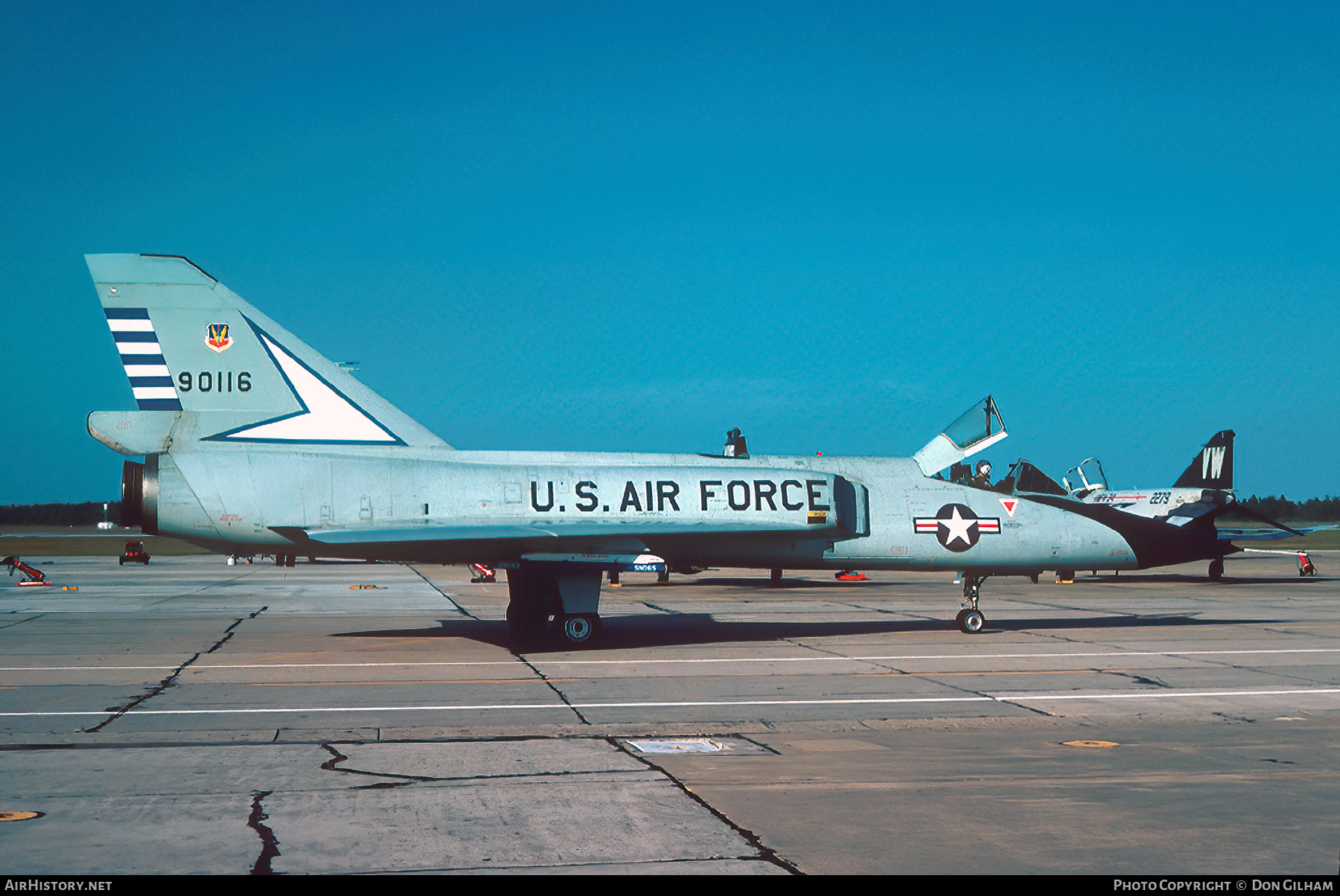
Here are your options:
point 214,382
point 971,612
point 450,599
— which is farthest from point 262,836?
point 450,599

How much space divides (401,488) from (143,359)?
4.11 metres

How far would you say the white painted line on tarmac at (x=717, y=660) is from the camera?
1395 cm

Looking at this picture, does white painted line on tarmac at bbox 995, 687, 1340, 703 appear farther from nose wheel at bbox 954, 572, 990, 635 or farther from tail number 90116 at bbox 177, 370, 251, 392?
tail number 90116 at bbox 177, 370, 251, 392

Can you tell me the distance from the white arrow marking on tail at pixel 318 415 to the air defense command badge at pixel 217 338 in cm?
51

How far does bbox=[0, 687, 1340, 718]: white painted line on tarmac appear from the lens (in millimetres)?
10680

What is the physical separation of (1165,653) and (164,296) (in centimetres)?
1546

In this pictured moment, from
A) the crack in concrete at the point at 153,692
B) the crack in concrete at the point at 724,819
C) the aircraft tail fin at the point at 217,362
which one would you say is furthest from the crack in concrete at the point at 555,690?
the crack in concrete at the point at 153,692

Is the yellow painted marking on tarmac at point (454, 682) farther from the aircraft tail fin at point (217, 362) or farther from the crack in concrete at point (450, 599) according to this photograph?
the crack in concrete at point (450, 599)

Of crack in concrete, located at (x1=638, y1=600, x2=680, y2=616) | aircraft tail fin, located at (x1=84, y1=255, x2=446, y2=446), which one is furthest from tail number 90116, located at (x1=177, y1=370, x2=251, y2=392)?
crack in concrete, located at (x1=638, y1=600, x2=680, y2=616)

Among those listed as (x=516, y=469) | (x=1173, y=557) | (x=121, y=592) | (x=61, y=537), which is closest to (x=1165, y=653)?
(x=1173, y=557)

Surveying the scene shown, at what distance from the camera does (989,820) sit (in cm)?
649

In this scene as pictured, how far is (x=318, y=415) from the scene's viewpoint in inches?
626

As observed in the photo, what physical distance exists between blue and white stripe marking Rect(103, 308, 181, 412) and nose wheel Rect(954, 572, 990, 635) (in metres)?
12.9
